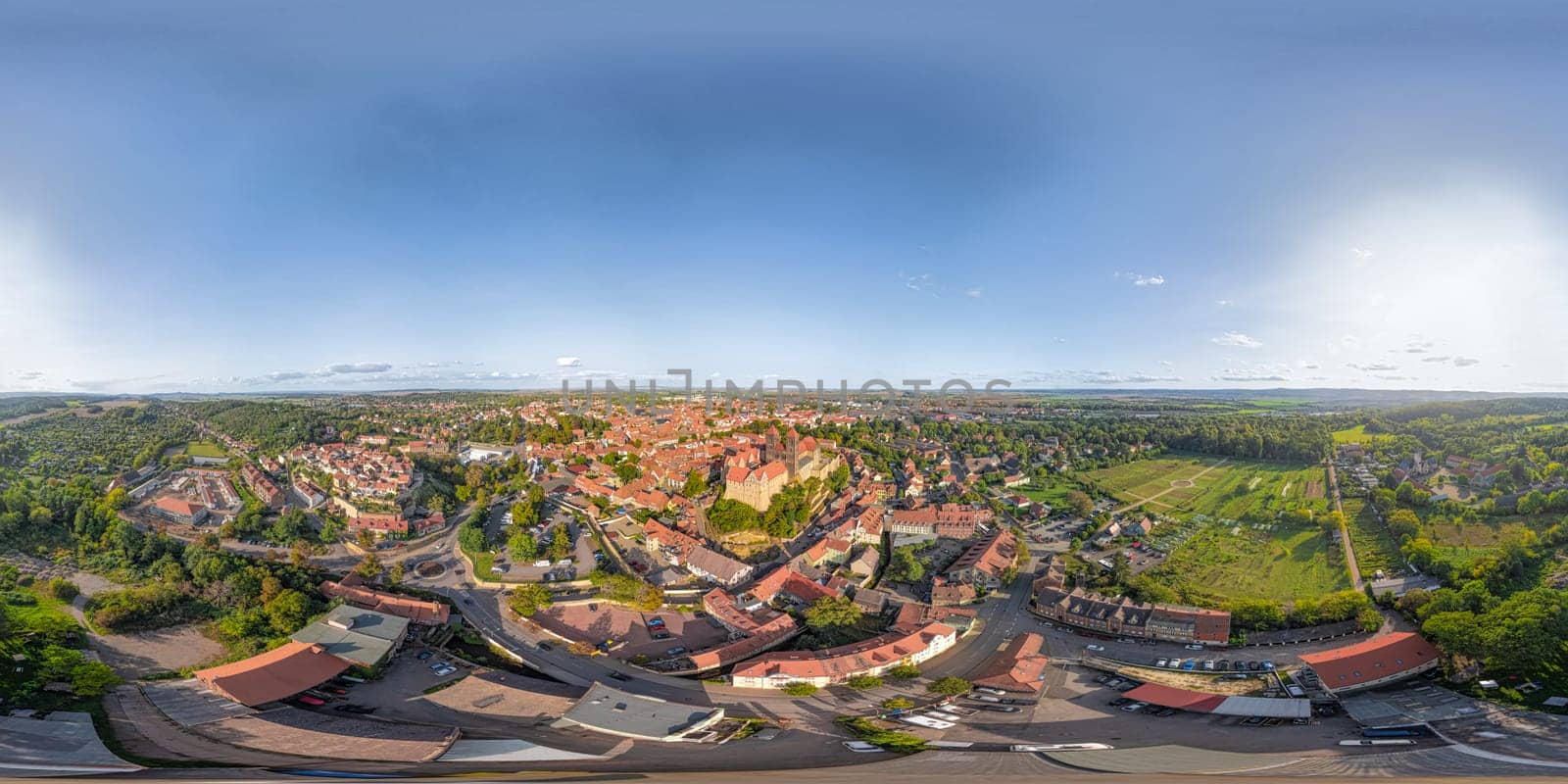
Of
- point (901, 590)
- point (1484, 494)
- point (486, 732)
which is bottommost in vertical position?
point (901, 590)

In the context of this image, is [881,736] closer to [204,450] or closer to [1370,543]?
[1370,543]

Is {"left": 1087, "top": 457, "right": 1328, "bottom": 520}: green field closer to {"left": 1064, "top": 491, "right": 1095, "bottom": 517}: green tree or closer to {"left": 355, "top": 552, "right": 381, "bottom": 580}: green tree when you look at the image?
{"left": 1064, "top": 491, "right": 1095, "bottom": 517}: green tree

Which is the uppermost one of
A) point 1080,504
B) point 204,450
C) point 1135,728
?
point 204,450

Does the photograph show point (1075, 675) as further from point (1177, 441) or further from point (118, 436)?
point (118, 436)

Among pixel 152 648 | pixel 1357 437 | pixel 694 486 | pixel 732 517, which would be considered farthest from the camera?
pixel 1357 437

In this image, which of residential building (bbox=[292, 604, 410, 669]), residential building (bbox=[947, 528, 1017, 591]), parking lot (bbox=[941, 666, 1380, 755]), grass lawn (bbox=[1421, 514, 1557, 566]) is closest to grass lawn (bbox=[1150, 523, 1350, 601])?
grass lawn (bbox=[1421, 514, 1557, 566])

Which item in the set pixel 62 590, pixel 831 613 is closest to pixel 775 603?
pixel 831 613

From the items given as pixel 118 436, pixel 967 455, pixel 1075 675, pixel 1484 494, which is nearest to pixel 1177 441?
pixel 967 455

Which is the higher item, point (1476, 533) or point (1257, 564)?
point (1476, 533)
